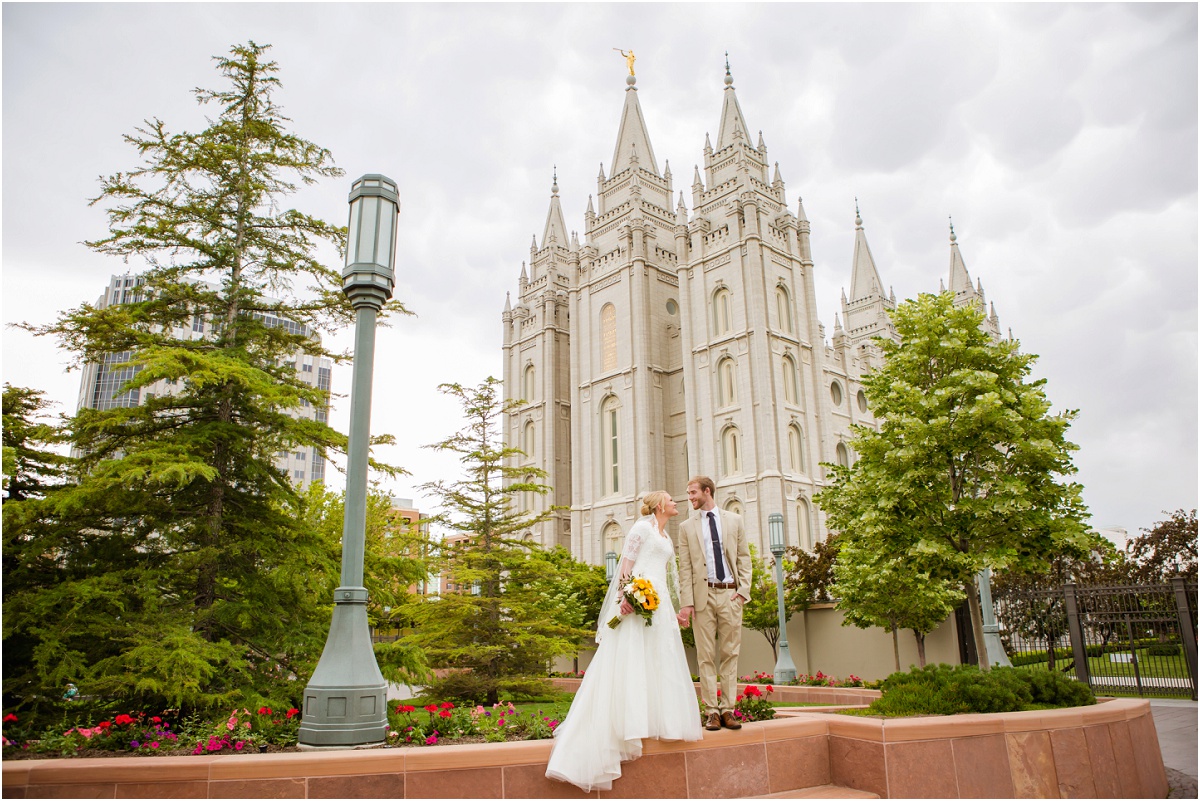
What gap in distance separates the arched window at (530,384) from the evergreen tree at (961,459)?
38.3m

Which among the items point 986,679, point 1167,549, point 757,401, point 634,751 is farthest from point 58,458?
point 757,401

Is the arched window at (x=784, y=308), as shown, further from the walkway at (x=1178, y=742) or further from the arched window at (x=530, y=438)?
the walkway at (x=1178, y=742)

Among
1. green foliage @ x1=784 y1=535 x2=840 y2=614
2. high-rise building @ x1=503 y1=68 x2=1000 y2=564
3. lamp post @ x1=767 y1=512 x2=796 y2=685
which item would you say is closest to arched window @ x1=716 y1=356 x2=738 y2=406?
high-rise building @ x1=503 y1=68 x2=1000 y2=564

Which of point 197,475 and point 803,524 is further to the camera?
point 803,524

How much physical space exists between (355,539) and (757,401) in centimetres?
3531

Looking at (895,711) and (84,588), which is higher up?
(84,588)

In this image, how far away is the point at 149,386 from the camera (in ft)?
52.4

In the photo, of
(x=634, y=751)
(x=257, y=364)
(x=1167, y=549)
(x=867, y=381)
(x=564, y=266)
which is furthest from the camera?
(x=564, y=266)

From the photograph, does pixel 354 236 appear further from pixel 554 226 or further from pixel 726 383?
pixel 554 226

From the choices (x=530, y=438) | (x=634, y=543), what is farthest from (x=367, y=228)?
(x=530, y=438)

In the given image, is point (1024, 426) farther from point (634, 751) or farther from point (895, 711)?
point (634, 751)

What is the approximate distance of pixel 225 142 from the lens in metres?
9.55

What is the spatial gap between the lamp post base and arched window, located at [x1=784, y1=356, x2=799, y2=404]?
37027 mm

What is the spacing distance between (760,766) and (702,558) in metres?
1.53
